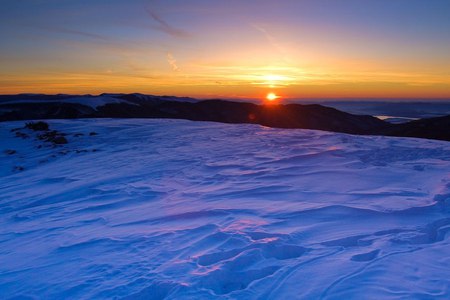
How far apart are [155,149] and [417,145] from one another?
19.6 feet

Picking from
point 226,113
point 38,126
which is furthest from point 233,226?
point 226,113

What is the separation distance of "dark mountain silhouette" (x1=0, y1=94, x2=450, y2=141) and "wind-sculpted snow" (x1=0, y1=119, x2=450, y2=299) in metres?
25.3

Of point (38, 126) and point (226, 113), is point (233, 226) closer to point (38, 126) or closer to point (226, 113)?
point (38, 126)

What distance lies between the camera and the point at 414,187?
445 centimetres

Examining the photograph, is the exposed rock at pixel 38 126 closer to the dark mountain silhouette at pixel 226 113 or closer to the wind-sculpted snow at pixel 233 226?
the wind-sculpted snow at pixel 233 226

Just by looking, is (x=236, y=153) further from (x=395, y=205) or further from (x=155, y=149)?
(x=395, y=205)

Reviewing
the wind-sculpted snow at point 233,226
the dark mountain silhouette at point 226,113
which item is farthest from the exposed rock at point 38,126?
the dark mountain silhouette at point 226,113

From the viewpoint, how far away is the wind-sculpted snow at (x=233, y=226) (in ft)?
7.62

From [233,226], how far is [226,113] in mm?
41928

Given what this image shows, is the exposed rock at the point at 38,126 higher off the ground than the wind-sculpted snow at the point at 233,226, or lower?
higher

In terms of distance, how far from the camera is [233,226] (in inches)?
128

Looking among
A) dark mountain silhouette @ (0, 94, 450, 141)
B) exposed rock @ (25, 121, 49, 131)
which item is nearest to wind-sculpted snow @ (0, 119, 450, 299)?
exposed rock @ (25, 121, 49, 131)

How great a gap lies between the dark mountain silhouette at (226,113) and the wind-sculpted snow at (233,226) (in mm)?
25252

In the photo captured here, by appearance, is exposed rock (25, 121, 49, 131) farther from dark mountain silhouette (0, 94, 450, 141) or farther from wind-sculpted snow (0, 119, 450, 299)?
dark mountain silhouette (0, 94, 450, 141)
